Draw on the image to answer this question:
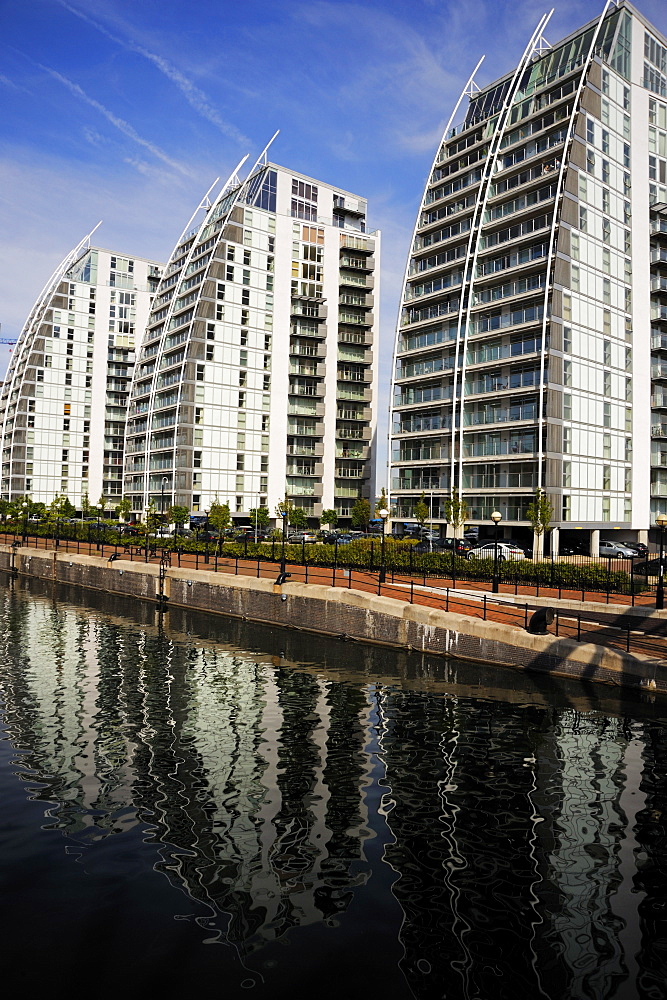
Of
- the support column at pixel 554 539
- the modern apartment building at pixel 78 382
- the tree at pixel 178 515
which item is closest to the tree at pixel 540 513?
the support column at pixel 554 539

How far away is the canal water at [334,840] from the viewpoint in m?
8.17

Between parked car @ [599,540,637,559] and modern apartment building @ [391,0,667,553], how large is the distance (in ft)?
4.97

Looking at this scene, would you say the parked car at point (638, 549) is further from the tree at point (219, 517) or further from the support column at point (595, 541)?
the tree at point (219, 517)

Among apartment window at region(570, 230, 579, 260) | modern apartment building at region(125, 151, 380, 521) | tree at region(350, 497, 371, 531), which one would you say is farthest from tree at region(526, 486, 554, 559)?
modern apartment building at region(125, 151, 380, 521)

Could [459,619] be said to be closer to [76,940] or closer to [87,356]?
[76,940]

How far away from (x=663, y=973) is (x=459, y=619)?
672 inches

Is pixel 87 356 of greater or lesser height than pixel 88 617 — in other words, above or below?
above

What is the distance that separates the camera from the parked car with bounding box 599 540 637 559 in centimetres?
5319

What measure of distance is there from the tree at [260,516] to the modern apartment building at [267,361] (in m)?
2.18

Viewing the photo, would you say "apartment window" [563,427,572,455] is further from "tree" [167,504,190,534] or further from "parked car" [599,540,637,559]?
"tree" [167,504,190,534]

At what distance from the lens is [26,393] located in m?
110

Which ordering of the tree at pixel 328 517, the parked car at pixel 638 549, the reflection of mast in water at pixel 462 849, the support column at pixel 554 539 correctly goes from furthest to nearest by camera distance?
the tree at pixel 328 517 < the support column at pixel 554 539 < the parked car at pixel 638 549 < the reflection of mast in water at pixel 462 849

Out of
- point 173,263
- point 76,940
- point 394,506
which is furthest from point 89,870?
point 173,263

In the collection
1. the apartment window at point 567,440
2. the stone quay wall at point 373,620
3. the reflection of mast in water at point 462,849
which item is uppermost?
the apartment window at point 567,440
